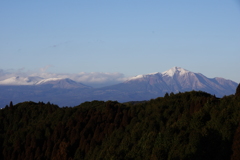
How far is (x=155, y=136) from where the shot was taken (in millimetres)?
99375

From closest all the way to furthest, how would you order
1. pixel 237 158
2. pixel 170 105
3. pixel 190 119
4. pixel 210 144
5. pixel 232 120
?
1. pixel 237 158
2. pixel 210 144
3. pixel 232 120
4. pixel 190 119
5. pixel 170 105

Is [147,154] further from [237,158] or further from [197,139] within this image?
[237,158]

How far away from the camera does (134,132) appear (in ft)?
377

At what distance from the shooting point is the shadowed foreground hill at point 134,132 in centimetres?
8700

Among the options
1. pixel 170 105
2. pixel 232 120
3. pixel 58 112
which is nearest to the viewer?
pixel 232 120

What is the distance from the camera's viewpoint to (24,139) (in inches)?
6368

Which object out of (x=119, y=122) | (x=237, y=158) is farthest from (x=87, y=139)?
(x=237, y=158)

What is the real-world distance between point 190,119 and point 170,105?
35036 millimetres

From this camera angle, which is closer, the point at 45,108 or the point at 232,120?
the point at 232,120

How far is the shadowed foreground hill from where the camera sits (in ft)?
285

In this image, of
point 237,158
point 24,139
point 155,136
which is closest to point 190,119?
point 155,136

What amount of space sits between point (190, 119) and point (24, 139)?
3050 inches

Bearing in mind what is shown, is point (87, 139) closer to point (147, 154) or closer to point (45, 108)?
point (147, 154)

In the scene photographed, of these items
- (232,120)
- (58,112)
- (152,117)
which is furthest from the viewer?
(58,112)
